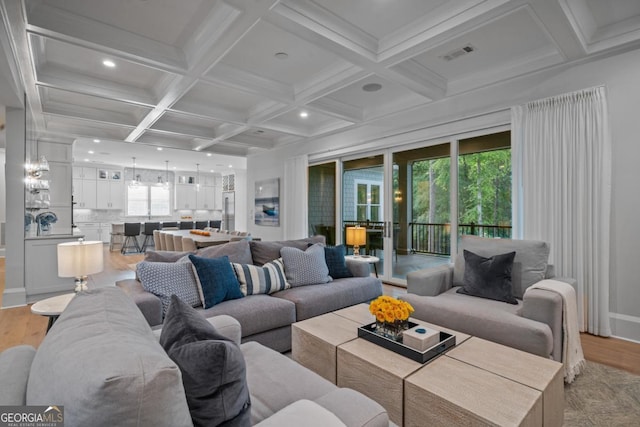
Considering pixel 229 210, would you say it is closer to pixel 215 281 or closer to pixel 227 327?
pixel 215 281

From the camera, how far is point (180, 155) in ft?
28.6

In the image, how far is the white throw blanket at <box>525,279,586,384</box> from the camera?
2.12 meters

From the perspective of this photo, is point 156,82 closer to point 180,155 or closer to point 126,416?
point 126,416

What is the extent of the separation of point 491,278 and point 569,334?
683mm

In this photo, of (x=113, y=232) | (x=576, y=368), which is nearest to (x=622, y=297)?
(x=576, y=368)

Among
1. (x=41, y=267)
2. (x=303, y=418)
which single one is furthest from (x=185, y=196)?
(x=303, y=418)

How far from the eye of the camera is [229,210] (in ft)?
40.7

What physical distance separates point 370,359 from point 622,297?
291 cm

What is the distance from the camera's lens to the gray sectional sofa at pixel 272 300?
7.80 ft

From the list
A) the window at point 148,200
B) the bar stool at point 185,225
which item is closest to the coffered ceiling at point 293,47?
the bar stool at point 185,225

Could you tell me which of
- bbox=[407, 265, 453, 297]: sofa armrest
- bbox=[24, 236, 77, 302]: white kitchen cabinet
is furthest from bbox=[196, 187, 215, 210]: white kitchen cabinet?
bbox=[407, 265, 453, 297]: sofa armrest

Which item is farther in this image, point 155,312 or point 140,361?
point 155,312

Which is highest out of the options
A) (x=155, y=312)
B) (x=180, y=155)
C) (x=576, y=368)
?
(x=180, y=155)

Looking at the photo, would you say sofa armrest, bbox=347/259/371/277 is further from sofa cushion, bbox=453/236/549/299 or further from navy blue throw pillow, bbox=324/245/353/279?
sofa cushion, bbox=453/236/549/299
